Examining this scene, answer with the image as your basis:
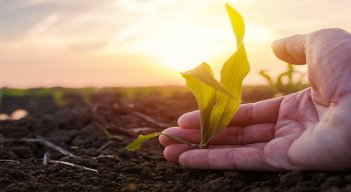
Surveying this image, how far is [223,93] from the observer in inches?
91.8

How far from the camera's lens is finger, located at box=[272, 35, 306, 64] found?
242cm

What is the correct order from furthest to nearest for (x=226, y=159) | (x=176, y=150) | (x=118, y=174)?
(x=176, y=150) → (x=118, y=174) → (x=226, y=159)

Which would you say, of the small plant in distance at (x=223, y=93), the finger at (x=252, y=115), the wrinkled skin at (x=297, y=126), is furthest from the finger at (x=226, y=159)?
the finger at (x=252, y=115)

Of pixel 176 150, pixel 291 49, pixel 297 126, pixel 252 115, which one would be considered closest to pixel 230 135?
pixel 252 115

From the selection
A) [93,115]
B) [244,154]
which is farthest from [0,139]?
[244,154]

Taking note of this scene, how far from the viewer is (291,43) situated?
2.48 meters

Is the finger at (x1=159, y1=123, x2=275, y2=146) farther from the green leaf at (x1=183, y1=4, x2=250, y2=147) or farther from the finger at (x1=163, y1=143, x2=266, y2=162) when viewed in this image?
the green leaf at (x1=183, y1=4, x2=250, y2=147)

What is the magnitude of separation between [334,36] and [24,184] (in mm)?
1410

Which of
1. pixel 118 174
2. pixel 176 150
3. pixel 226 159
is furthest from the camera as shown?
pixel 176 150

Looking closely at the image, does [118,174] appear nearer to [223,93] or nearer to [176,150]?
[176,150]

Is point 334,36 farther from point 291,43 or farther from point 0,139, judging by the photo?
point 0,139

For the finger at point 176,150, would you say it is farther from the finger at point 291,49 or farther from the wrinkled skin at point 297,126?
the finger at point 291,49

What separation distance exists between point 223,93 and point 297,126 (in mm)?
377

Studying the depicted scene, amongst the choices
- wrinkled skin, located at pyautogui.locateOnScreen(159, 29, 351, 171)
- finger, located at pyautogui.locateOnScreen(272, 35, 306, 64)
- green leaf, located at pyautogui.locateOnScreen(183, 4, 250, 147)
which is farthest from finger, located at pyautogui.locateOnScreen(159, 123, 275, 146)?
finger, located at pyautogui.locateOnScreen(272, 35, 306, 64)
